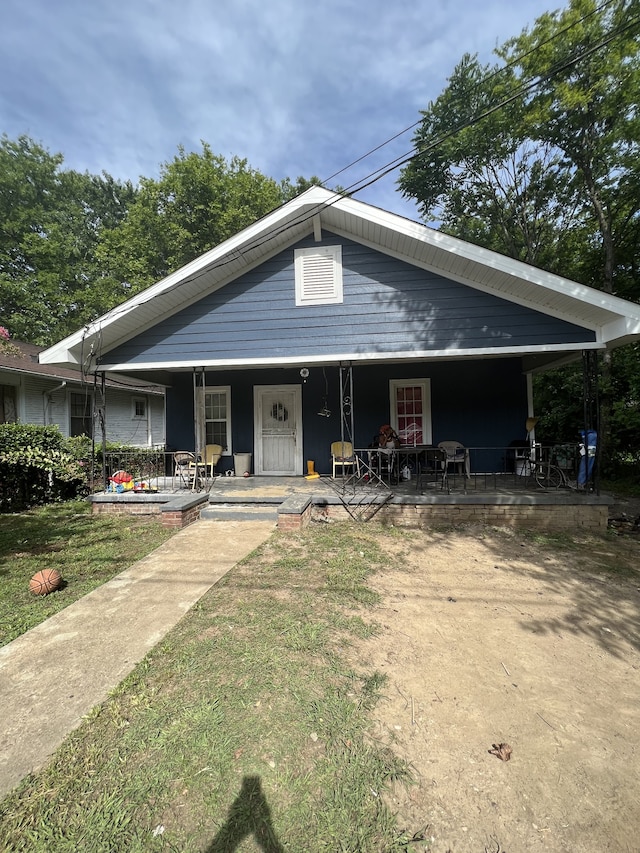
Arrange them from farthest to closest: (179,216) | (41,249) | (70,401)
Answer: (179,216)
(41,249)
(70,401)

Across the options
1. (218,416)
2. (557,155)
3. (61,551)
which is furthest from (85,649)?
(557,155)

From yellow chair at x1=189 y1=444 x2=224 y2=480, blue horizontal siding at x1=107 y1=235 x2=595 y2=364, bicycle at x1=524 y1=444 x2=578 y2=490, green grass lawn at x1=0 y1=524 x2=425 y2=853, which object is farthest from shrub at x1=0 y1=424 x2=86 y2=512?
bicycle at x1=524 y1=444 x2=578 y2=490

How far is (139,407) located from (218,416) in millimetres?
7919

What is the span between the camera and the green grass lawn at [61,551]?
3.86 metres

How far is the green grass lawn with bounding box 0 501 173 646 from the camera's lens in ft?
12.7

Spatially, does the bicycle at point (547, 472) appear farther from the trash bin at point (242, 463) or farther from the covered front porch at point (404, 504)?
the trash bin at point (242, 463)

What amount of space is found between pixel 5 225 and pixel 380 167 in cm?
2781

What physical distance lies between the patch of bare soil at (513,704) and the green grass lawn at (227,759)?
187 mm

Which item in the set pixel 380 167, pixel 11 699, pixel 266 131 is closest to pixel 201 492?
pixel 11 699

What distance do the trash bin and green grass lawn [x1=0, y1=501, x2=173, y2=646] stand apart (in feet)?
10.3

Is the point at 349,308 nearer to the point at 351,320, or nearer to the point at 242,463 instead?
the point at 351,320

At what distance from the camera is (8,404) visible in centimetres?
1212

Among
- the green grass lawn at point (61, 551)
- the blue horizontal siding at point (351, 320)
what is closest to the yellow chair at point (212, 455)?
the green grass lawn at point (61, 551)

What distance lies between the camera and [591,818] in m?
1.80
